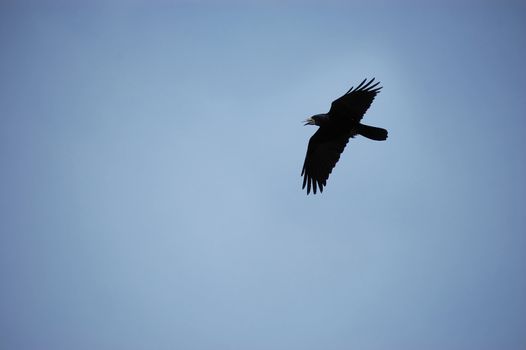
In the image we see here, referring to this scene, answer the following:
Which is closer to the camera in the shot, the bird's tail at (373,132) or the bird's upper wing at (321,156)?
the bird's tail at (373,132)

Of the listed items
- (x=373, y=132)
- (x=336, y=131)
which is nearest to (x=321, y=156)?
(x=336, y=131)

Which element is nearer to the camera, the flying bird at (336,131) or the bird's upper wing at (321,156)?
the flying bird at (336,131)

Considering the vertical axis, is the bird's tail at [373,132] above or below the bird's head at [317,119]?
below

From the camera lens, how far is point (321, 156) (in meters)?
13.2

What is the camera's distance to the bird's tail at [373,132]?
11945 millimetres

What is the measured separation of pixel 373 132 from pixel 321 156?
191 centimetres

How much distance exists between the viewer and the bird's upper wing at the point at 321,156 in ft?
42.5

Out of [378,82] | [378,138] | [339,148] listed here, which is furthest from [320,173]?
[378,82]

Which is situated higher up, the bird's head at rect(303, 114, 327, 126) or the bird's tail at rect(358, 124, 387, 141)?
the bird's head at rect(303, 114, 327, 126)

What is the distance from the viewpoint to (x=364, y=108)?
1191 cm

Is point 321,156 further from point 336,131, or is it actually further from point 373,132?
point 373,132

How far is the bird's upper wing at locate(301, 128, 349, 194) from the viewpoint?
1296cm

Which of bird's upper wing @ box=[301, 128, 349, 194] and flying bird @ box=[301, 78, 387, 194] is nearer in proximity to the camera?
flying bird @ box=[301, 78, 387, 194]

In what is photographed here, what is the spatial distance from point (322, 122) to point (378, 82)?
2.00 m
